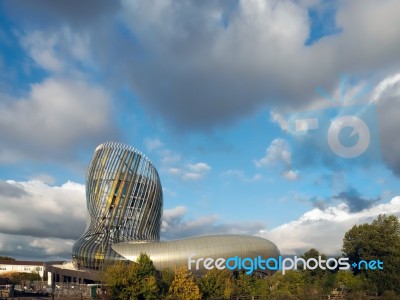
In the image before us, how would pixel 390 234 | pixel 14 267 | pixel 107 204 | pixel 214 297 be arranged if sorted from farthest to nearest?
pixel 14 267
pixel 107 204
pixel 390 234
pixel 214 297

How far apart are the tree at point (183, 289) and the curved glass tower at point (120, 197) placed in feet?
95.6

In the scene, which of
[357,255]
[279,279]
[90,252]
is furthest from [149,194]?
[357,255]

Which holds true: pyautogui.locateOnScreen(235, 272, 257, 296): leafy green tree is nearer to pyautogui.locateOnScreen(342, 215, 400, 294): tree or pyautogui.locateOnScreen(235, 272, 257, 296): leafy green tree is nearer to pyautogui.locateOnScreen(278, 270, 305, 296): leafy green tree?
pyautogui.locateOnScreen(278, 270, 305, 296): leafy green tree

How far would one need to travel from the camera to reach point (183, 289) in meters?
58.4

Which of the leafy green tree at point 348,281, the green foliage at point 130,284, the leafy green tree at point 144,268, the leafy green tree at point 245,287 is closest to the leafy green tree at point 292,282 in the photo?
the leafy green tree at point 245,287

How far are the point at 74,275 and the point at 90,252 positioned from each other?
465 cm

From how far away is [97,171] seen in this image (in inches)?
3669

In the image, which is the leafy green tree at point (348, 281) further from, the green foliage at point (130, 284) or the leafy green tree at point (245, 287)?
the green foliage at point (130, 284)

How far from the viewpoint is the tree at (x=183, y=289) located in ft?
189

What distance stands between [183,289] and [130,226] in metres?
34.3

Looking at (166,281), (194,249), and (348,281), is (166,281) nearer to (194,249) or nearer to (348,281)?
(194,249)

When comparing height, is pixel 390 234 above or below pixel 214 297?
above

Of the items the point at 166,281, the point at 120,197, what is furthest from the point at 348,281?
the point at 120,197

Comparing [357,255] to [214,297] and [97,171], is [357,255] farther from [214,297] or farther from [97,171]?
[97,171]
